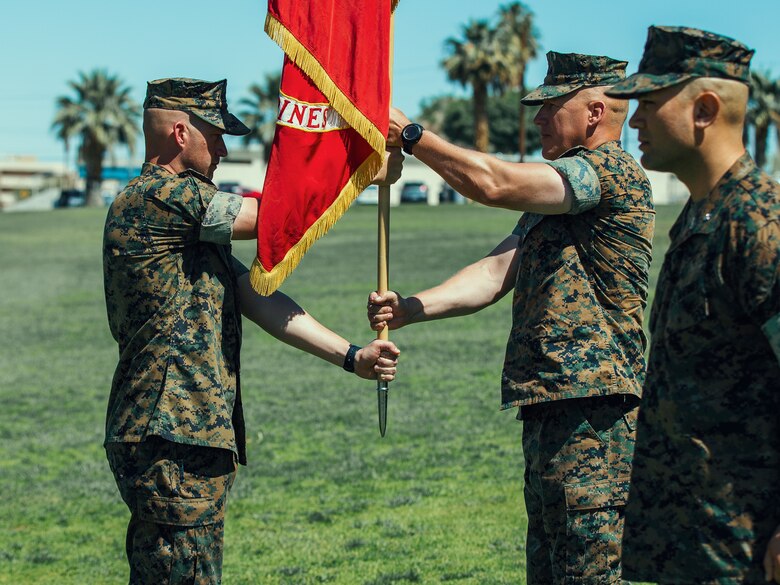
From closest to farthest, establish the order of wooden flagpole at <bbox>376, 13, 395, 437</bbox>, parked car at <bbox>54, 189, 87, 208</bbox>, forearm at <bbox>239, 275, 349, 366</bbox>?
forearm at <bbox>239, 275, 349, 366</bbox> → wooden flagpole at <bbox>376, 13, 395, 437</bbox> → parked car at <bbox>54, 189, 87, 208</bbox>

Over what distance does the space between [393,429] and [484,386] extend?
2386mm

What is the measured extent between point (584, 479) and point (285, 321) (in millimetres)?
1402

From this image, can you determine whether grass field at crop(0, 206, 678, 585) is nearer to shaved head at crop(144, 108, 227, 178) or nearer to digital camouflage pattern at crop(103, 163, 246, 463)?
digital camouflage pattern at crop(103, 163, 246, 463)

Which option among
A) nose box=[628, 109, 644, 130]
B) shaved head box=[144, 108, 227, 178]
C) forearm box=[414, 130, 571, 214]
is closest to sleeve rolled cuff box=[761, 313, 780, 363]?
nose box=[628, 109, 644, 130]

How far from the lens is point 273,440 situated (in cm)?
1027

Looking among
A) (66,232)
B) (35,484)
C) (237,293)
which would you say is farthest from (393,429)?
(66,232)

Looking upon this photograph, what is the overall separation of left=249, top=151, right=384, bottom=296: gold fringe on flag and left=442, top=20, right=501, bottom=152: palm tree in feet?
194

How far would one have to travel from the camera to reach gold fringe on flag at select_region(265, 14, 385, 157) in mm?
4520

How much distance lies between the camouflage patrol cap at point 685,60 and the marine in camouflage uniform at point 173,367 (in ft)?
5.76

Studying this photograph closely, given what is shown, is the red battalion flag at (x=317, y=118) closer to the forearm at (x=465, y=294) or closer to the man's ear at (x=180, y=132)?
the man's ear at (x=180, y=132)

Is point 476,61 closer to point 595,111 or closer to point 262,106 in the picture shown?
point 262,106

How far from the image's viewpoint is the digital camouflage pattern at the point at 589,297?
4.16 m

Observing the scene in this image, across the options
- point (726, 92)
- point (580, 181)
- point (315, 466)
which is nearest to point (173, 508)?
point (580, 181)

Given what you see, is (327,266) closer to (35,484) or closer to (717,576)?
(35,484)
